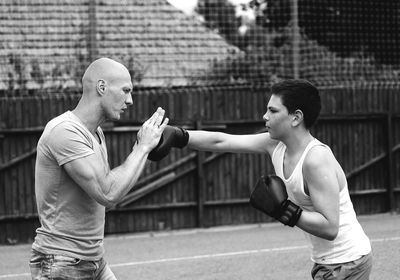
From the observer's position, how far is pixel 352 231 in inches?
164

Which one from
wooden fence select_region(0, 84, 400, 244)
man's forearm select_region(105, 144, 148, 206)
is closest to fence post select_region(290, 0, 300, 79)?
wooden fence select_region(0, 84, 400, 244)

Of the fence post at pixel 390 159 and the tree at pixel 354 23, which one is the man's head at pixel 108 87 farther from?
the tree at pixel 354 23

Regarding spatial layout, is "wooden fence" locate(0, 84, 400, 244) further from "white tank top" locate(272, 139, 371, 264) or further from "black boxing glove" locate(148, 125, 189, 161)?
"white tank top" locate(272, 139, 371, 264)

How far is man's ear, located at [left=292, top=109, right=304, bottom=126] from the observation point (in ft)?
14.1

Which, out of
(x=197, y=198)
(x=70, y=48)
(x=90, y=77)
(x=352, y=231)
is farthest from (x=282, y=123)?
(x=70, y=48)

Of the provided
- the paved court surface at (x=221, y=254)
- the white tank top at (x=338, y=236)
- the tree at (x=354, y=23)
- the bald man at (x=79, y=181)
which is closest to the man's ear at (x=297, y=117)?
the white tank top at (x=338, y=236)

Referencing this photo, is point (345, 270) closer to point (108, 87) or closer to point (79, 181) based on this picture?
point (79, 181)

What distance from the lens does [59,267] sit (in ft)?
13.0

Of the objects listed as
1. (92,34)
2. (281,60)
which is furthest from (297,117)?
(281,60)

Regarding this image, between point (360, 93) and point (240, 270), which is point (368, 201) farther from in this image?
point (240, 270)

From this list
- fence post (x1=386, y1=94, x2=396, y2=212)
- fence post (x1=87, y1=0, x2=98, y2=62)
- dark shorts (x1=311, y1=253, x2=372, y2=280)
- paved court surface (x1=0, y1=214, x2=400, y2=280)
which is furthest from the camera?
fence post (x1=386, y1=94, x2=396, y2=212)

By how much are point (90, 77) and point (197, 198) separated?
24.3 ft

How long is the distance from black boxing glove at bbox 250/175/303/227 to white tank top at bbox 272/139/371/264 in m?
0.10

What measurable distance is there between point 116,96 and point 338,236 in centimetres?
133
